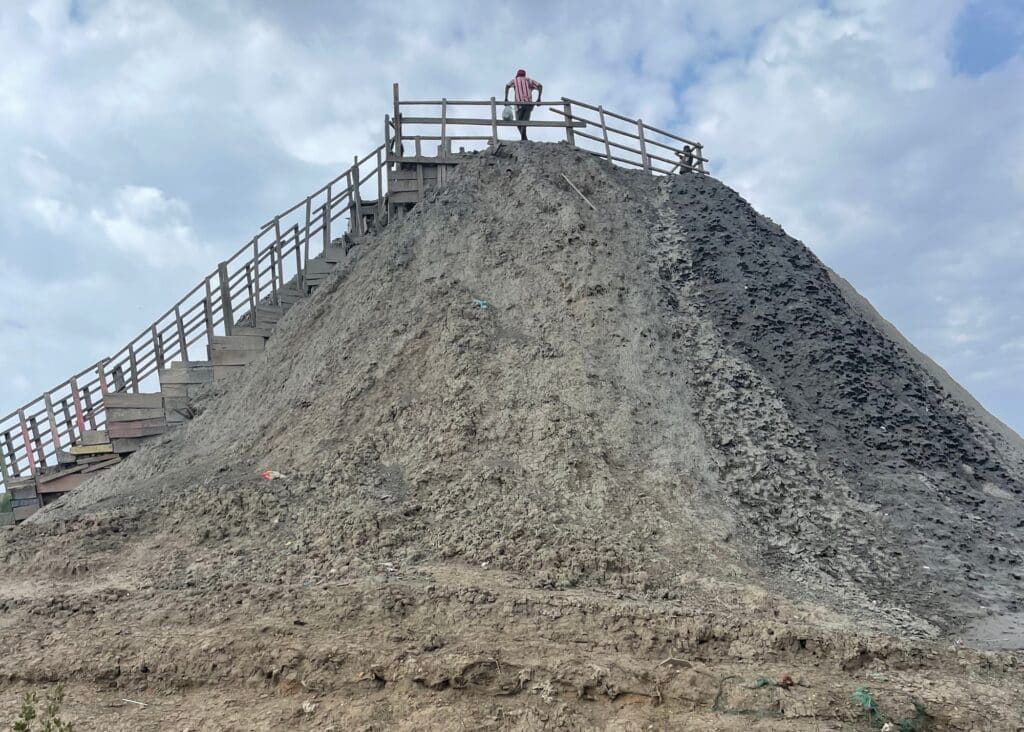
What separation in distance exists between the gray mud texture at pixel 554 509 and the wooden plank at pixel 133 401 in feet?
2.58

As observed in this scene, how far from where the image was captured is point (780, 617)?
8156mm

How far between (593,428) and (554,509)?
1805 mm

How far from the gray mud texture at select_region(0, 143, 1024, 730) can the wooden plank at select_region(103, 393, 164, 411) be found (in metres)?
0.79

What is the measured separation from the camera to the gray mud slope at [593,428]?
9531mm

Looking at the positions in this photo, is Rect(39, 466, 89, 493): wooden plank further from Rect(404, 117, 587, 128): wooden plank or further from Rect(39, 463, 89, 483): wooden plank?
Rect(404, 117, 587, 128): wooden plank

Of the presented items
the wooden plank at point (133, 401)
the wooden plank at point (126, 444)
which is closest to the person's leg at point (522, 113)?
the wooden plank at point (133, 401)

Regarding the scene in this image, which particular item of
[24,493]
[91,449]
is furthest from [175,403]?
[24,493]

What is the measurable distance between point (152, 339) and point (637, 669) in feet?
37.1

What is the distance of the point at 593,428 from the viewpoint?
1134 centimetres

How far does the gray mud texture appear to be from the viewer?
686 centimetres

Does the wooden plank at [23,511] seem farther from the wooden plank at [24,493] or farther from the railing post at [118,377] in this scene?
the railing post at [118,377]

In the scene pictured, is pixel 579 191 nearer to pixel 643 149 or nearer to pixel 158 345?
pixel 643 149

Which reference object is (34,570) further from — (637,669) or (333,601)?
(637,669)

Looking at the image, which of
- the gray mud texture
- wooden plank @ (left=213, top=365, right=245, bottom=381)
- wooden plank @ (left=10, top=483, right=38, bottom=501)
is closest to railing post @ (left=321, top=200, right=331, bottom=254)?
the gray mud texture
